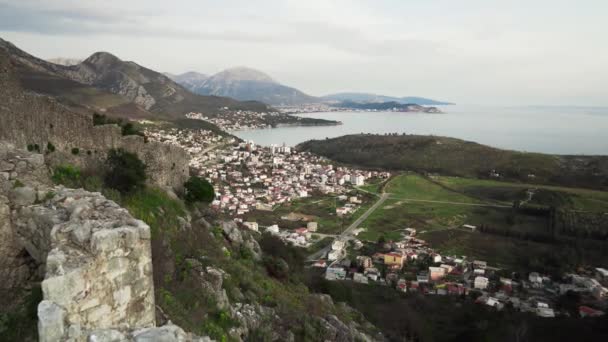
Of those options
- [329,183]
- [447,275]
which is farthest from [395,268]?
[329,183]

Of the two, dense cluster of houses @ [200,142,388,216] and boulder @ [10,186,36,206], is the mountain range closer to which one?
dense cluster of houses @ [200,142,388,216]

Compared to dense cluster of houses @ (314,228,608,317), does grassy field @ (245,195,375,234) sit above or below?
below

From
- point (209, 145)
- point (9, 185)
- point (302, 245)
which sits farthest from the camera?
point (209, 145)

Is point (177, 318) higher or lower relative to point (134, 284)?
lower

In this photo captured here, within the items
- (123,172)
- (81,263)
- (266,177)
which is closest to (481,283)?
(123,172)

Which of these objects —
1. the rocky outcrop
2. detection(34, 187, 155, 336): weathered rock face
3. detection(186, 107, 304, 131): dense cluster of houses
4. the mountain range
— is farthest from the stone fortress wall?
detection(186, 107, 304, 131): dense cluster of houses

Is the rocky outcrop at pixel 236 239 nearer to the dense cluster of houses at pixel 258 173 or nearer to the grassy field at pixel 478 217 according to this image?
the grassy field at pixel 478 217

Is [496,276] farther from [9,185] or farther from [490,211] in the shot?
[9,185]
